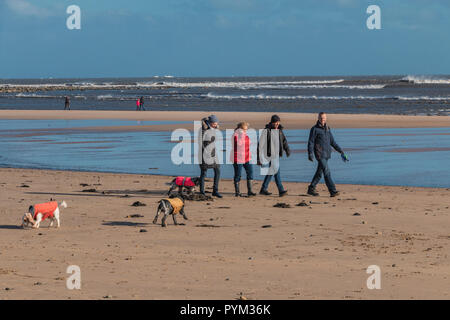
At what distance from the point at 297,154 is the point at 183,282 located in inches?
611

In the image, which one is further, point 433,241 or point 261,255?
point 433,241

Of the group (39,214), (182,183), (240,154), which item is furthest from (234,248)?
(240,154)

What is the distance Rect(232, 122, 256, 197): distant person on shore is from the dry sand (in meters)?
0.38

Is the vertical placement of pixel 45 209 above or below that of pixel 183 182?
below

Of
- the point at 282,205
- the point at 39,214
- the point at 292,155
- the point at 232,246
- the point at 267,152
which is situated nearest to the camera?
the point at 232,246

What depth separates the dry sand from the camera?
748 cm

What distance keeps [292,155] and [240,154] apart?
8.10 m

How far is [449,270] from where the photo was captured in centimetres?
829

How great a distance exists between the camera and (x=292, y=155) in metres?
22.7

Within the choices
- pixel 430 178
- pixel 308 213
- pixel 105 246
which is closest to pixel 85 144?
pixel 430 178

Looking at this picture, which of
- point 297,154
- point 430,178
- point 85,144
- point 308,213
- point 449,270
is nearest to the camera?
point 449,270

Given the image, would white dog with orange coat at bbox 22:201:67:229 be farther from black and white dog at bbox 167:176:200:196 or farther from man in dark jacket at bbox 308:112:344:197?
man in dark jacket at bbox 308:112:344:197

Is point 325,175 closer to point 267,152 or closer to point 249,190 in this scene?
point 267,152

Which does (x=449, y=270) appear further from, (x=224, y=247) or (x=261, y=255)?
(x=224, y=247)
